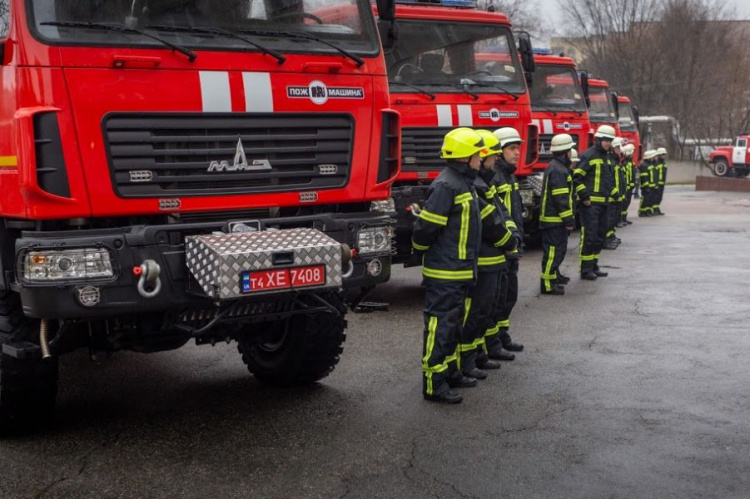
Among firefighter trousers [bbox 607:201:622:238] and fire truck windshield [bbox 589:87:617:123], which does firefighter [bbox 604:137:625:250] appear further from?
fire truck windshield [bbox 589:87:617:123]

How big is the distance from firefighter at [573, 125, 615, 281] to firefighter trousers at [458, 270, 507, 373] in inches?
202

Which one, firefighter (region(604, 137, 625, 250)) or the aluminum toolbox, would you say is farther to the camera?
firefighter (region(604, 137, 625, 250))

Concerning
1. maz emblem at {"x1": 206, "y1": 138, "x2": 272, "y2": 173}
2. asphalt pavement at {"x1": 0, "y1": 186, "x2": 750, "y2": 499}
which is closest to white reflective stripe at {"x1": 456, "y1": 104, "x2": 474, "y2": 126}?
asphalt pavement at {"x1": 0, "y1": 186, "x2": 750, "y2": 499}

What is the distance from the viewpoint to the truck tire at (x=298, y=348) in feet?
20.2

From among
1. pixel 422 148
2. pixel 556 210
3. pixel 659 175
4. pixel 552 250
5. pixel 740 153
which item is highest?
pixel 422 148

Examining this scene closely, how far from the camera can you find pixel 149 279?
4.77 metres

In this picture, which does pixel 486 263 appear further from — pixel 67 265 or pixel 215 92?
pixel 67 265

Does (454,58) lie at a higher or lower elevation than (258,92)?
higher

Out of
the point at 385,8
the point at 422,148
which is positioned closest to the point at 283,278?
the point at 385,8

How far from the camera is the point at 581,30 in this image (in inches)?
2208

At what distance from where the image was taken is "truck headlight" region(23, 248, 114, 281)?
182 inches

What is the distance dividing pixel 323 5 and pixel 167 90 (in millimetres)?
1301

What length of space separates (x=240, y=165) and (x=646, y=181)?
18712 millimetres

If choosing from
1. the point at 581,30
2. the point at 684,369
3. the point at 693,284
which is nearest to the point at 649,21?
the point at 581,30
